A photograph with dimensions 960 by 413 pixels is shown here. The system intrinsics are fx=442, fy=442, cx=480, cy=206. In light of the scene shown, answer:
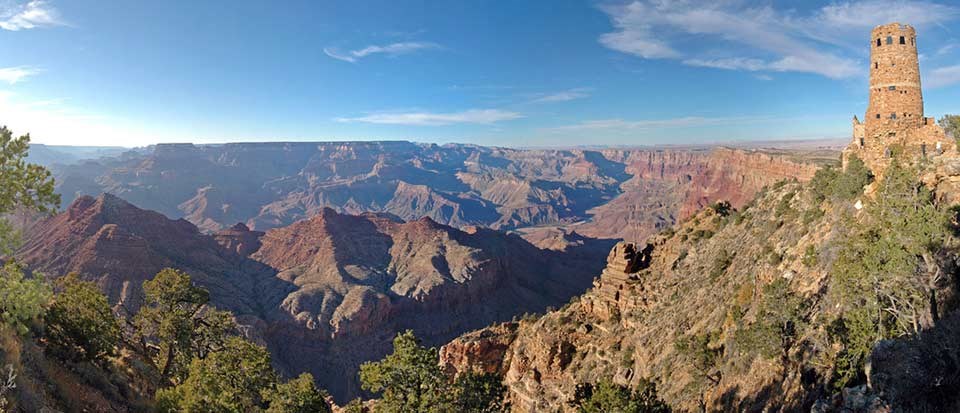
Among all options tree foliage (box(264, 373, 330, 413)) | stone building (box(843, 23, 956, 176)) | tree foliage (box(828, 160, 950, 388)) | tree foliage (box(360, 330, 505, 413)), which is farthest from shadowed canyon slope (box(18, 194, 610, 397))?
stone building (box(843, 23, 956, 176))

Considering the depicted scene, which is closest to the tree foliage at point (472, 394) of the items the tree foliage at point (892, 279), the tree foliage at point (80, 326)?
the tree foliage at point (892, 279)

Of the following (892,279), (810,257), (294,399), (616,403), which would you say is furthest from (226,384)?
(810,257)

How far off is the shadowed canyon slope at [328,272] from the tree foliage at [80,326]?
233 feet

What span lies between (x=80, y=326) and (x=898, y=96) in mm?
44607

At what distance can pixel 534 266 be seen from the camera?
16288cm

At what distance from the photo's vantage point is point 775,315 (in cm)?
2244

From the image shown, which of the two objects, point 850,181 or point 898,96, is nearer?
point 898,96

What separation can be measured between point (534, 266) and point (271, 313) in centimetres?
9050

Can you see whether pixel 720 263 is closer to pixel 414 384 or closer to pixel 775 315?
pixel 775 315

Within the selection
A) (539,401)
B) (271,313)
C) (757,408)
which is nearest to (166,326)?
(539,401)

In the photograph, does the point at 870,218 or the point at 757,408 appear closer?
the point at 757,408

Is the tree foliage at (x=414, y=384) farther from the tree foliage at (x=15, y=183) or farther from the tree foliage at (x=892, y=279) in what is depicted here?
the tree foliage at (x=892, y=279)

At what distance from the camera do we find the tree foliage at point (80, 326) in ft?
68.9

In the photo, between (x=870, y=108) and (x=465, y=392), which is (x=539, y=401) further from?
(x=870, y=108)
